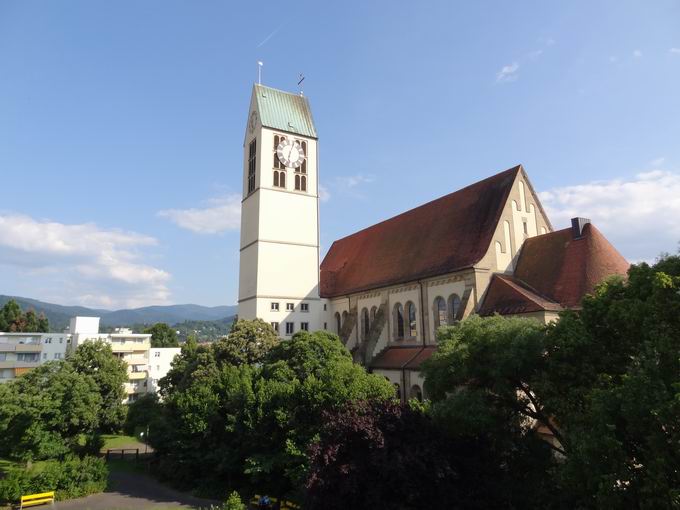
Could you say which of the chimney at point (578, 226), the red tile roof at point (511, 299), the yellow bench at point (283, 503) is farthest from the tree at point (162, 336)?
the chimney at point (578, 226)

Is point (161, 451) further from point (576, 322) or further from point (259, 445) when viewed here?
point (576, 322)

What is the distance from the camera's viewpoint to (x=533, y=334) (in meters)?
15.5

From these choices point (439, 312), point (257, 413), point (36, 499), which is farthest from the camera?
point (439, 312)

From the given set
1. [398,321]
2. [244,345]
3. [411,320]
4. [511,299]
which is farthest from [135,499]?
[511,299]

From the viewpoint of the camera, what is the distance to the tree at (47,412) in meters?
28.3

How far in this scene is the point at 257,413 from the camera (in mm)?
22828

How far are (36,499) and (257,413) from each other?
12.6 meters

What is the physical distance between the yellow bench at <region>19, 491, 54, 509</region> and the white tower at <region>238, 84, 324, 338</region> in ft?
55.8

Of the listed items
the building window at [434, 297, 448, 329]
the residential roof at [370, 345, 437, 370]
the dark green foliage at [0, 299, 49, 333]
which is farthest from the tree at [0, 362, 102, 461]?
the dark green foliage at [0, 299, 49, 333]

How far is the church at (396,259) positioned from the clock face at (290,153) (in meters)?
0.10

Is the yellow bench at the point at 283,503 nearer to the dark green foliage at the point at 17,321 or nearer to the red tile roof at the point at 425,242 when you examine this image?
the red tile roof at the point at 425,242

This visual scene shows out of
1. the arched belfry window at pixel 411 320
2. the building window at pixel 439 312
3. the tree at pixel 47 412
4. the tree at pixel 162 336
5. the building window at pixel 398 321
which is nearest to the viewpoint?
the tree at pixel 47 412

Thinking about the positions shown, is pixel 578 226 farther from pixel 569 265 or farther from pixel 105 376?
pixel 105 376

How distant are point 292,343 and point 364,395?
7335 mm
